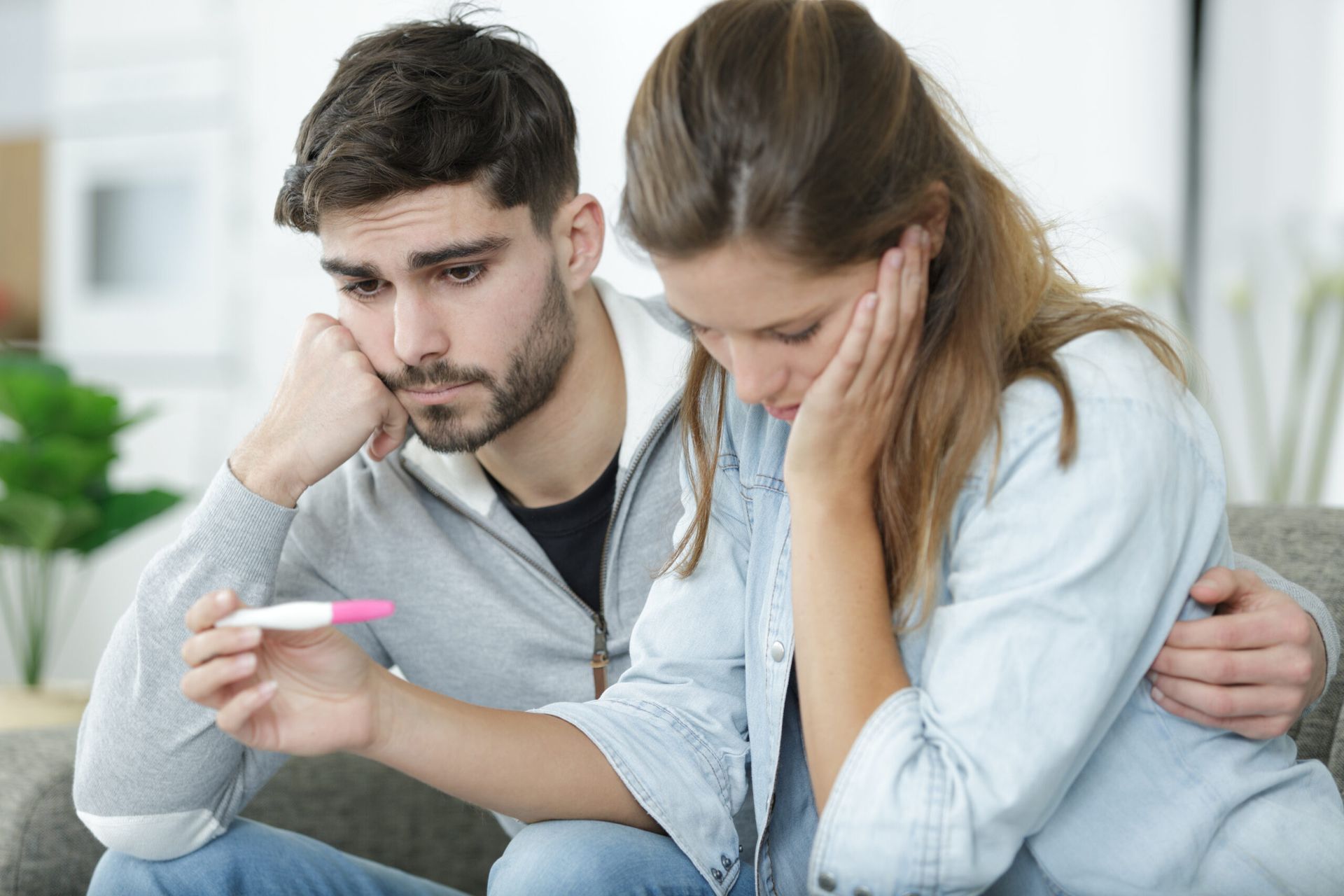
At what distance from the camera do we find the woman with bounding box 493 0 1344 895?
2.80 ft

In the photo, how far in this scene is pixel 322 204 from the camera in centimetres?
134

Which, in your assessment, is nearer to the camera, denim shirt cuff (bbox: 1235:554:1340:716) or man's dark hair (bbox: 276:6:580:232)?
denim shirt cuff (bbox: 1235:554:1340:716)

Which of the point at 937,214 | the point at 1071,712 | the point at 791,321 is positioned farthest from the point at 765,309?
the point at 1071,712

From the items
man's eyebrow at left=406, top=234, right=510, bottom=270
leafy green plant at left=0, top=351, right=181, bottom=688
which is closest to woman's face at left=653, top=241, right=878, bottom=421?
man's eyebrow at left=406, top=234, right=510, bottom=270

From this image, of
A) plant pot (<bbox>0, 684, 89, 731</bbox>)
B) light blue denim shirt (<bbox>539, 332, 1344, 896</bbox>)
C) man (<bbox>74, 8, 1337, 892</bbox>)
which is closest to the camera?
light blue denim shirt (<bbox>539, 332, 1344, 896</bbox>)

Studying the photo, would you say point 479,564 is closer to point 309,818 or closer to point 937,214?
point 309,818

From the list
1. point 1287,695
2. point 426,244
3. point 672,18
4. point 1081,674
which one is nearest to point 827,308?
point 1081,674

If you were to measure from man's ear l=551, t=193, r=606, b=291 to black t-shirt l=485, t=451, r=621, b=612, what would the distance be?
22 centimetres

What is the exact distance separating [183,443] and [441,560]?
2464mm

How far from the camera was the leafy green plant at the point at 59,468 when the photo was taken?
2.34 m

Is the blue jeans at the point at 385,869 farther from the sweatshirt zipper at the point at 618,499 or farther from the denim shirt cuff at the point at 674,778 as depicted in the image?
the sweatshirt zipper at the point at 618,499

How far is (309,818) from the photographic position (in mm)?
1539

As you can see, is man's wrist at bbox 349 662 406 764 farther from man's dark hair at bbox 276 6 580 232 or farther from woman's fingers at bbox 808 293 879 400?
man's dark hair at bbox 276 6 580 232

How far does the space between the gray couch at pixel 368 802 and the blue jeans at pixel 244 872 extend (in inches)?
6.4
